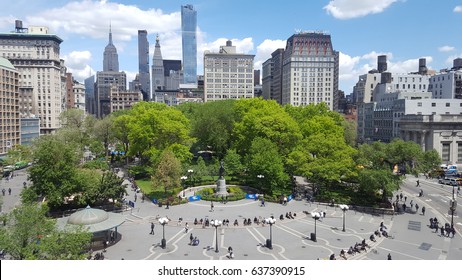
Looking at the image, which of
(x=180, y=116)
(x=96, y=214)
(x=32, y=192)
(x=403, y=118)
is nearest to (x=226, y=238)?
(x=96, y=214)

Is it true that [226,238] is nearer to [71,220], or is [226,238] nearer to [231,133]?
[71,220]

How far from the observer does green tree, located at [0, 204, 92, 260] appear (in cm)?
1802

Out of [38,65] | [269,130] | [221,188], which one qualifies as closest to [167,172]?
[221,188]

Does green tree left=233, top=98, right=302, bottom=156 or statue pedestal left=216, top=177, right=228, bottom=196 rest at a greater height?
green tree left=233, top=98, right=302, bottom=156

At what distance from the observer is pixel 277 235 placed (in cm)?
3161

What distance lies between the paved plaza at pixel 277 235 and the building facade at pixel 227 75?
112087 mm

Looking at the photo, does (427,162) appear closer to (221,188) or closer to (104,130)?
(221,188)

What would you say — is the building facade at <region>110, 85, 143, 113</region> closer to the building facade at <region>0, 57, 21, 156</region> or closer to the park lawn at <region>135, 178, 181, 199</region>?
the building facade at <region>0, 57, 21, 156</region>

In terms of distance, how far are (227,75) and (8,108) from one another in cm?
9297

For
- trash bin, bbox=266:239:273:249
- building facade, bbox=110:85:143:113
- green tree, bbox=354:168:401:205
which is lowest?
trash bin, bbox=266:239:273:249

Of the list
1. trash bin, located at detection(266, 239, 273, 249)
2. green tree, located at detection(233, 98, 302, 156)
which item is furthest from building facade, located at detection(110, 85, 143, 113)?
trash bin, located at detection(266, 239, 273, 249)

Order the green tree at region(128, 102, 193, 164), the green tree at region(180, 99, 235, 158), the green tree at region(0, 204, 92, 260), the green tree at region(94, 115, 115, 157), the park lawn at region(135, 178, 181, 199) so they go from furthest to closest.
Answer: the green tree at region(94, 115, 115, 157)
the green tree at region(180, 99, 235, 158)
the green tree at region(128, 102, 193, 164)
the park lawn at region(135, 178, 181, 199)
the green tree at region(0, 204, 92, 260)

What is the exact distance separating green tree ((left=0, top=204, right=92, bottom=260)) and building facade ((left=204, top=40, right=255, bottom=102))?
13296 centimetres
